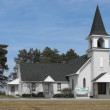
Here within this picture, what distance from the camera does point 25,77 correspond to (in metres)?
52.4

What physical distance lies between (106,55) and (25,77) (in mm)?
15439

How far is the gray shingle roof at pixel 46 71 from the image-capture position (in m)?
52.9

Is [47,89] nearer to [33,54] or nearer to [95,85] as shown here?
[95,85]

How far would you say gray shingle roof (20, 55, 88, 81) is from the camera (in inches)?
2081

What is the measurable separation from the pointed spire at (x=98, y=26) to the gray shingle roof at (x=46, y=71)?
542cm

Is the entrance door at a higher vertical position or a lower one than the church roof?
lower

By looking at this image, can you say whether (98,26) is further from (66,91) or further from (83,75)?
(66,91)

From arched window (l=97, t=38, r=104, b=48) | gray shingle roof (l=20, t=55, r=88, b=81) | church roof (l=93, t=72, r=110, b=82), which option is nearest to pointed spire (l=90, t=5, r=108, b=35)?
arched window (l=97, t=38, r=104, b=48)

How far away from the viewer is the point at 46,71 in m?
55.4
